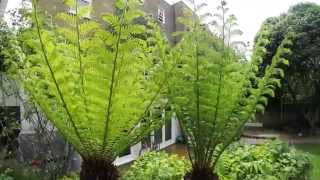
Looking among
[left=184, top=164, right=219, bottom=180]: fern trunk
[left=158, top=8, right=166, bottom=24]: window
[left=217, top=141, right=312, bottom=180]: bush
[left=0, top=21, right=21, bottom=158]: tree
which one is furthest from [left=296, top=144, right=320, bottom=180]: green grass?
[left=158, top=8, right=166, bottom=24]: window

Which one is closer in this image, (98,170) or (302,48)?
(98,170)

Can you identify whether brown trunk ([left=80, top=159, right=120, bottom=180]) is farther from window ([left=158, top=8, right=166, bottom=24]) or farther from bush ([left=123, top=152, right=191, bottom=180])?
window ([left=158, top=8, right=166, bottom=24])

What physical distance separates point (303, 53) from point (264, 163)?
43.5 feet

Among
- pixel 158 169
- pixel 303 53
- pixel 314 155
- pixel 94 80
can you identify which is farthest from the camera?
pixel 303 53

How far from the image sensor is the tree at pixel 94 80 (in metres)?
3.62

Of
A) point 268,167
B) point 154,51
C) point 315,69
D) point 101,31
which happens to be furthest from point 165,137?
point 101,31

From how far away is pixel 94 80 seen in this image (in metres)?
3.71

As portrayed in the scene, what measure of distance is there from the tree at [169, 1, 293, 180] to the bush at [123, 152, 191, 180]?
64 cm

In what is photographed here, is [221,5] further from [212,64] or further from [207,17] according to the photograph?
[212,64]

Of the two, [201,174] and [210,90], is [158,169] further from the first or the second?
[210,90]

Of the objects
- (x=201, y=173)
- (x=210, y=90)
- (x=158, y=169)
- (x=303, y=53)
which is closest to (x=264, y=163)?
(x=158, y=169)

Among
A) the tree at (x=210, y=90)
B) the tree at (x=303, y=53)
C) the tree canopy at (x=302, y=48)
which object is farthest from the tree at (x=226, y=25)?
the tree canopy at (x=302, y=48)

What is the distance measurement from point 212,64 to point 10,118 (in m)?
4.44

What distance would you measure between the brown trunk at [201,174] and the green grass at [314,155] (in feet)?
15.8
